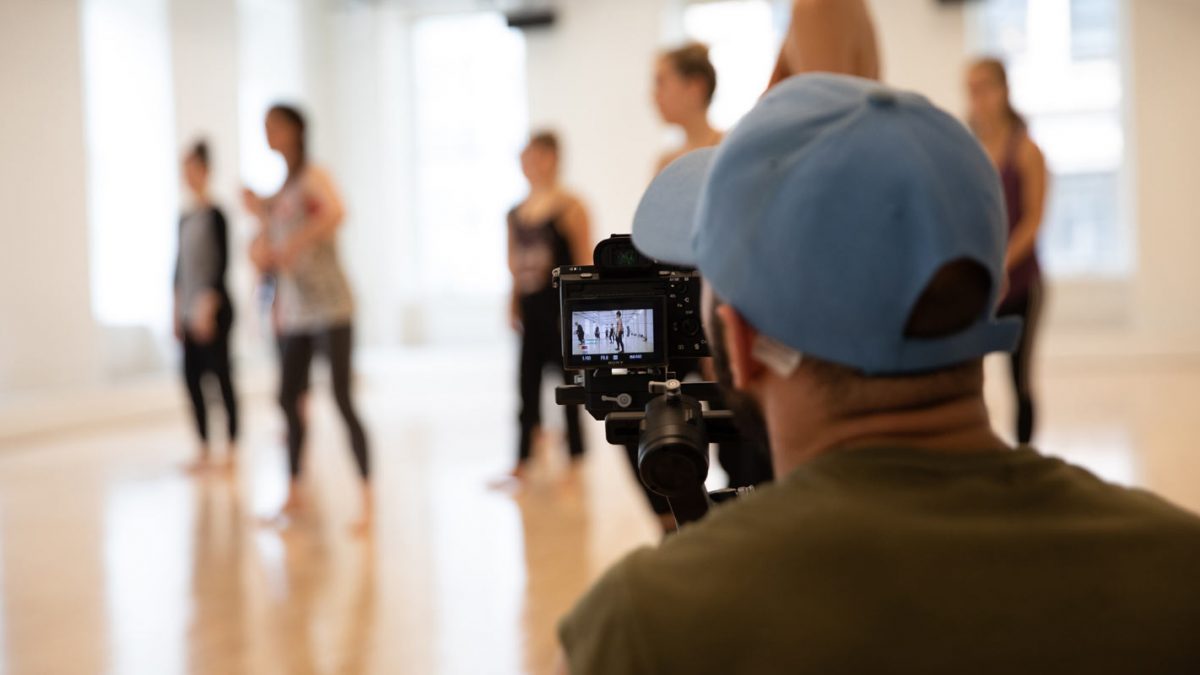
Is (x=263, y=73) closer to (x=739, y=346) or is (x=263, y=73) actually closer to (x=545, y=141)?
(x=545, y=141)

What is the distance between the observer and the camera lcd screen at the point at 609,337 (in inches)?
48.7

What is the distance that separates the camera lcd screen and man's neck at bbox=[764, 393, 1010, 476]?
492 millimetres

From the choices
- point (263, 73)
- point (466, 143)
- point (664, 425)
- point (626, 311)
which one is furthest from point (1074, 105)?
point (664, 425)

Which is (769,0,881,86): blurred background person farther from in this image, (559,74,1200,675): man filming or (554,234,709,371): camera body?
(559,74,1200,675): man filming

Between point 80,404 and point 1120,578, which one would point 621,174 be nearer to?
point 80,404

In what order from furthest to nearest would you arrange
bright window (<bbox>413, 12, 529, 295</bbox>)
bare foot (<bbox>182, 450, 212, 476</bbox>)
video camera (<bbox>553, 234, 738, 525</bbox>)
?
bright window (<bbox>413, 12, 529, 295</bbox>)
bare foot (<bbox>182, 450, 212, 476</bbox>)
video camera (<bbox>553, 234, 738, 525</bbox>)

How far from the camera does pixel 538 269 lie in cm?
484

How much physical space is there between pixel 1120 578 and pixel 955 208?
0.21 meters

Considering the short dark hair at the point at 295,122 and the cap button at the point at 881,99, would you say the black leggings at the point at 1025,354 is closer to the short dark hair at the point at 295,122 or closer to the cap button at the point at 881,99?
the short dark hair at the point at 295,122

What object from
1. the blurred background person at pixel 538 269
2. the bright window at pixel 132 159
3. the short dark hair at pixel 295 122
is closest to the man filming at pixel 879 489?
the short dark hair at pixel 295 122

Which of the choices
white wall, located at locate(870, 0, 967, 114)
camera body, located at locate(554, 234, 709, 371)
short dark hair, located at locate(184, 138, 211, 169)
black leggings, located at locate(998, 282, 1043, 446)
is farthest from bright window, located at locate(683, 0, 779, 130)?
camera body, located at locate(554, 234, 709, 371)

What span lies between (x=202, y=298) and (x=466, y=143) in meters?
6.83

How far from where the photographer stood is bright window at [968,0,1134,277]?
35.6ft

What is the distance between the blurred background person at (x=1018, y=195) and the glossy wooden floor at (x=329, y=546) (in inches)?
24.8
